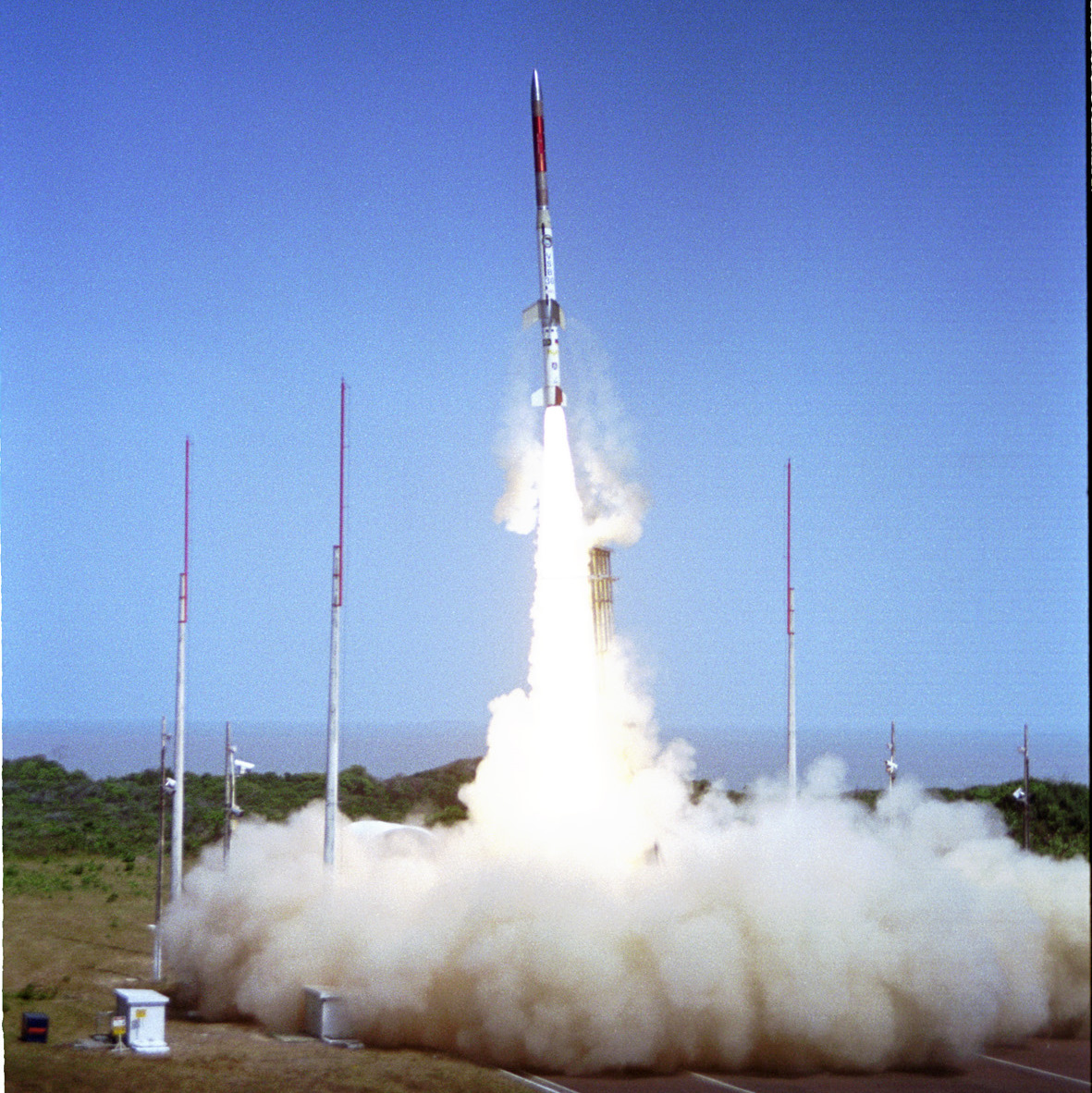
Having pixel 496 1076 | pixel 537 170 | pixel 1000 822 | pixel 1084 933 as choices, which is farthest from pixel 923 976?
pixel 537 170

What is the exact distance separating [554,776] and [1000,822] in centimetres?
768

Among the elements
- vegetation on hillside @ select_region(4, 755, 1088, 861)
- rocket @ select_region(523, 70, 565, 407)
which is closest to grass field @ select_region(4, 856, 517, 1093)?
vegetation on hillside @ select_region(4, 755, 1088, 861)

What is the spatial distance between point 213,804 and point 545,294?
68.3ft

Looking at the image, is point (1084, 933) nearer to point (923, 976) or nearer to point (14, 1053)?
point (923, 976)

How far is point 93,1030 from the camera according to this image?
2092 centimetres

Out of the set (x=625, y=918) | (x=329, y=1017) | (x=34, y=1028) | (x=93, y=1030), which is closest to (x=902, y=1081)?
(x=625, y=918)

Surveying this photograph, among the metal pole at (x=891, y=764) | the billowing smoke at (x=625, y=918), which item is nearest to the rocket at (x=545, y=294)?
the billowing smoke at (x=625, y=918)

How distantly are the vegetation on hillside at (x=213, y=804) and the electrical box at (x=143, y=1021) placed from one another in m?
11.4

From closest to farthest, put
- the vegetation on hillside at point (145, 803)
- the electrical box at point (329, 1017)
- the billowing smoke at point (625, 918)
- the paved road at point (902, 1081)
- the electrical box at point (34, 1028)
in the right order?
the paved road at point (902, 1081), the billowing smoke at point (625, 918), the electrical box at point (34, 1028), the electrical box at point (329, 1017), the vegetation on hillside at point (145, 803)

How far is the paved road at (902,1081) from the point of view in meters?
17.8

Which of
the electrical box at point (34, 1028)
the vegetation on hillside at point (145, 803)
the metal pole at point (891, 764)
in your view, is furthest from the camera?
the vegetation on hillside at point (145, 803)

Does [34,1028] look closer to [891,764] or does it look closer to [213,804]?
[891,764]

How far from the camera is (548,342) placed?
2264 centimetres

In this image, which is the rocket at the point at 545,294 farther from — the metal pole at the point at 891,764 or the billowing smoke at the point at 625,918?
the metal pole at the point at 891,764
